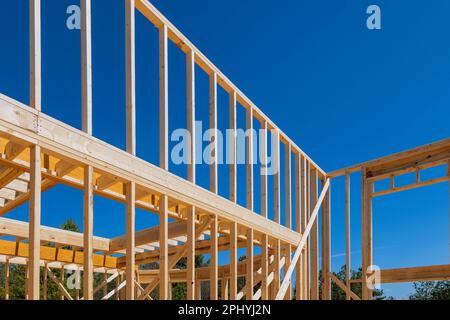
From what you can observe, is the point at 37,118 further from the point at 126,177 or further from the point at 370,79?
the point at 370,79

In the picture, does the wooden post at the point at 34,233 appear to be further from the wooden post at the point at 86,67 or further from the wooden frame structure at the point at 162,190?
the wooden post at the point at 86,67

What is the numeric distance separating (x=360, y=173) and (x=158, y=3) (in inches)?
279


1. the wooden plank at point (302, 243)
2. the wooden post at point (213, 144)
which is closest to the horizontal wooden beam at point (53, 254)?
the wooden plank at point (302, 243)

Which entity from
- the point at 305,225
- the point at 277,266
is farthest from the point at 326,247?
the point at 277,266

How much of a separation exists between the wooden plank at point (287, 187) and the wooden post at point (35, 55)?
23.2 feet

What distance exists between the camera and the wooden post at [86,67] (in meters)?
6.12

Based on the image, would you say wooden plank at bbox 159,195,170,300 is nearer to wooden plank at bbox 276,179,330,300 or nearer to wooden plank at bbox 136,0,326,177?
wooden plank at bbox 136,0,326,177

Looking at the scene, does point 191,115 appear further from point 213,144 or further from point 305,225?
point 305,225

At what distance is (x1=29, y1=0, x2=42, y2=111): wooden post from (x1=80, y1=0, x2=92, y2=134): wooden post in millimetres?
637

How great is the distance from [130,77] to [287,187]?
586cm

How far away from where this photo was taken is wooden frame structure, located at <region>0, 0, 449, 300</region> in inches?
219

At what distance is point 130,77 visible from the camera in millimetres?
6902

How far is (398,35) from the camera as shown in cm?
2388
